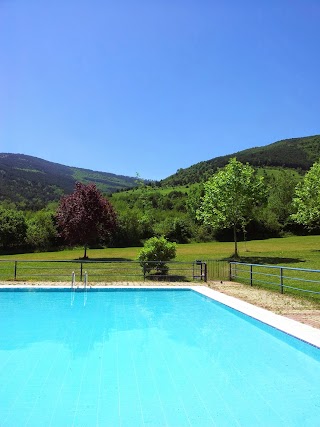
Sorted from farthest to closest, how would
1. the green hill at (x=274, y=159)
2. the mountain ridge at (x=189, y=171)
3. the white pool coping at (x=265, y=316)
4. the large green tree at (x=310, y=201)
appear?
the green hill at (x=274, y=159)
the mountain ridge at (x=189, y=171)
the large green tree at (x=310, y=201)
the white pool coping at (x=265, y=316)

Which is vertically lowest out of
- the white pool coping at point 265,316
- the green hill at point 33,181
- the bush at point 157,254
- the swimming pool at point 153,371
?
the swimming pool at point 153,371

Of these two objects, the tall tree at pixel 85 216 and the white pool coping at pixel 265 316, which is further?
the tall tree at pixel 85 216

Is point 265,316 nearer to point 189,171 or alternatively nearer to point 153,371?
point 153,371

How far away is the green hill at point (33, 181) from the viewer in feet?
305

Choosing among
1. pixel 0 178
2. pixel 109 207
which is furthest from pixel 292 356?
pixel 0 178

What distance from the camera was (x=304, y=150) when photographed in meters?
105

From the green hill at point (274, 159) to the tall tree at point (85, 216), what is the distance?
63.3 m

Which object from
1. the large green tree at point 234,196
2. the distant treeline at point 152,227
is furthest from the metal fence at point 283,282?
the distant treeline at point 152,227

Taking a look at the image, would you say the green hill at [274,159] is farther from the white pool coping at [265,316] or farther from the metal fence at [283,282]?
the white pool coping at [265,316]

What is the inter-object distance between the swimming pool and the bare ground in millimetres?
1190

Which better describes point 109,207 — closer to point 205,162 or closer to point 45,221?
point 45,221

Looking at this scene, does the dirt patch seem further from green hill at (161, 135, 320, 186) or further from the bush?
green hill at (161, 135, 320, 186)

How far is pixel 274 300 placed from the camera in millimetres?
11766

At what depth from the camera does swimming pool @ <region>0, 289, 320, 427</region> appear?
4469 millimetres
